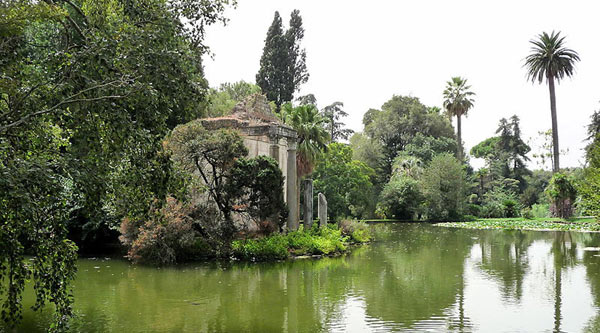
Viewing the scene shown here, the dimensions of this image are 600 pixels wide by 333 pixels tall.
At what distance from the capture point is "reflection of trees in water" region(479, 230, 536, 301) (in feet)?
46.9

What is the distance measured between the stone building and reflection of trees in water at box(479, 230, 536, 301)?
8411 mm

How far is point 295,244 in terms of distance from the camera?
2102 centimetres

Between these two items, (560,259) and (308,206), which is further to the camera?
(308,206)

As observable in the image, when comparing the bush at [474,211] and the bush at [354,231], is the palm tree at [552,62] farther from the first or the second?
the bush at [354,231]

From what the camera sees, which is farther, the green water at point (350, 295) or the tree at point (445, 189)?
the tree at point (445, 189)

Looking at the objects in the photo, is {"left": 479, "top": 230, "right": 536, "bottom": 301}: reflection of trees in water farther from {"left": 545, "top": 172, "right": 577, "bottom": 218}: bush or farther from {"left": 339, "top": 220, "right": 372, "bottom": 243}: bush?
{"left": 545, "top": 172, "right": 577, "bottom": 218}: bush

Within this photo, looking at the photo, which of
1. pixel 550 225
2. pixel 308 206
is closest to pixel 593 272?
pixel 308 206

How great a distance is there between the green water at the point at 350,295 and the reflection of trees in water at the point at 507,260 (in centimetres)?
5

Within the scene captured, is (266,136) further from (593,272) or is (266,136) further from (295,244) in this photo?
(593,272)

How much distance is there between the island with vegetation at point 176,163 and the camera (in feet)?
20.7

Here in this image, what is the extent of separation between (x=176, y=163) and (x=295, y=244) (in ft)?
42.0

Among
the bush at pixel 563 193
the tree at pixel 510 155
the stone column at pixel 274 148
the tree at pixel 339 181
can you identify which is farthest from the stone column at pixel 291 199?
the tree at pixel 510 155

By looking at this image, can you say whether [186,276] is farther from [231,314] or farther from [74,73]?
[74,73]

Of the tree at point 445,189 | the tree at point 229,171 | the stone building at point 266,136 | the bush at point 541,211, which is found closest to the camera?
the tree at point 229,171
